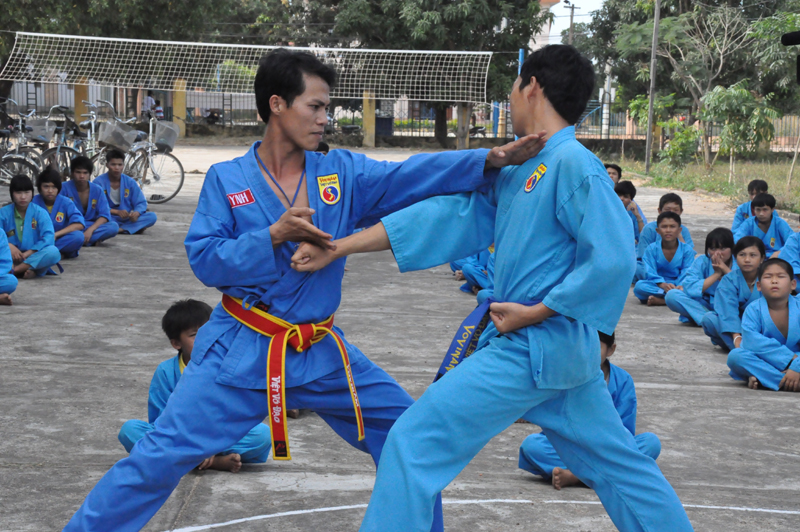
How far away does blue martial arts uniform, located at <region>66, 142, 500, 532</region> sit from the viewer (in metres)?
2.34

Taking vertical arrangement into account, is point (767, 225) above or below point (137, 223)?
above

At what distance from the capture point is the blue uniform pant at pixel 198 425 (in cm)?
232

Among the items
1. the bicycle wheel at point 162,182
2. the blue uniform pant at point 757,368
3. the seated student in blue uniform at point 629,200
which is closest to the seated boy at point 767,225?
the seated student in blue uniform at point 629,200

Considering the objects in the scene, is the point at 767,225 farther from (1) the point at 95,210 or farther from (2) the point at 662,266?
(1) the point at 95,210

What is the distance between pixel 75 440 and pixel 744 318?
385 cm

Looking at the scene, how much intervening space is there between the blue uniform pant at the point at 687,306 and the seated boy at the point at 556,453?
314 centimetres

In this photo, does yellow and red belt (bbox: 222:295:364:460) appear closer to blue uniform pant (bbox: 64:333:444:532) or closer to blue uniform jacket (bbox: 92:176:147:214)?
blue uniform pant (bbox: 64:333:444:532)

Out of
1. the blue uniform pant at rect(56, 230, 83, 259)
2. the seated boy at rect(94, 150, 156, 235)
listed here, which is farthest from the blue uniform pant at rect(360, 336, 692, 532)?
the seated boy at rect(94, 150, 156, 235)

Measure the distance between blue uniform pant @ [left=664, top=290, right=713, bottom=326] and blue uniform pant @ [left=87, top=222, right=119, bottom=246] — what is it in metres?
5.84

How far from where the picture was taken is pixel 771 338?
520cm

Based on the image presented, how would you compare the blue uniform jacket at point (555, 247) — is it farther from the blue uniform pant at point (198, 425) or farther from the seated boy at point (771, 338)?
the seated boy at point (771, 338)

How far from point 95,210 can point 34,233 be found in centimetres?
176

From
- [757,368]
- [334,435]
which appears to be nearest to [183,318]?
[334,435]

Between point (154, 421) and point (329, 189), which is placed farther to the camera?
point (154, 421)
